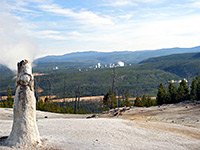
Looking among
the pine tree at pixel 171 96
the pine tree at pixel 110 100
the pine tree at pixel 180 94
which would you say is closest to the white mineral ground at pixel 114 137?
the pine tree at pixel 180 94

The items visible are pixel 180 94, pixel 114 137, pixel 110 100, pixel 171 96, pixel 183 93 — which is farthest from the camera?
pixel 110 100

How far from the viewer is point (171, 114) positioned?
31.1m

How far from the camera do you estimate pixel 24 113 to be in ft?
41.6

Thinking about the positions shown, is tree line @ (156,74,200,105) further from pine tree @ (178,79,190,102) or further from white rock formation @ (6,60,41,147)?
white rock formation @ (6,60,41,147)

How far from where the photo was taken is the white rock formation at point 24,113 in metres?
12.5

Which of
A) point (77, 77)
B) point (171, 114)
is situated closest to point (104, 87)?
point (77, 77)

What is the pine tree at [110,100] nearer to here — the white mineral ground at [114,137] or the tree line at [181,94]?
the tree line at [181,94]

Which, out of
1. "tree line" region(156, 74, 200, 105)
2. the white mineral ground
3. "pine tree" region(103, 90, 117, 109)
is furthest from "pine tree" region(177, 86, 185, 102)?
the white mineral ground

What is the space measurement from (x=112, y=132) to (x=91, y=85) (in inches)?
5548

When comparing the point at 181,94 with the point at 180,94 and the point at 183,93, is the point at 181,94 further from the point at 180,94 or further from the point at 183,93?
the point at 183,93

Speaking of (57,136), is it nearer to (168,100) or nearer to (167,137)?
(167,137)

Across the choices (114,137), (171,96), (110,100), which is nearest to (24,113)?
(114,137)

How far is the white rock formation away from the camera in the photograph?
12484 mm

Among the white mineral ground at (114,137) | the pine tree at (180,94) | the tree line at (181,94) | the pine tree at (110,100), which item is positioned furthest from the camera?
the pine tree at (110,100)
